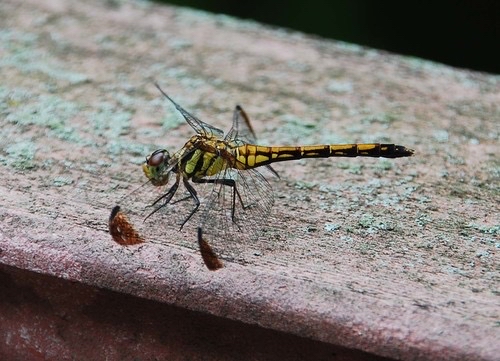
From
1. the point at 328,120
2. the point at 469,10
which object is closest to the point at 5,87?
the point at 328,120

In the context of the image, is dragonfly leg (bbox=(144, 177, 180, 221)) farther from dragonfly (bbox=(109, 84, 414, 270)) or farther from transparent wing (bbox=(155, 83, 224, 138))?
transparent wing (bbox=(155, 83, 224, 138))

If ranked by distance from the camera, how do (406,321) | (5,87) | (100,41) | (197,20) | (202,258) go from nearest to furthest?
(406,321) → (202,258) → (5,87) → (100,41) → (197,20)

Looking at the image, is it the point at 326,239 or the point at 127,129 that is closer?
the point at 326,239

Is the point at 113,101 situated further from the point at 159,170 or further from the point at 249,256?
the point at 249,256

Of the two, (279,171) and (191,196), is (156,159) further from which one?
(279,171)

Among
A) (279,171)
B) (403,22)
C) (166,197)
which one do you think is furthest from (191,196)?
(403,22)

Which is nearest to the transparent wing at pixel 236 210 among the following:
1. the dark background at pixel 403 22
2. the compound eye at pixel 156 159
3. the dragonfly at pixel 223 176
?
the dragonfly at pixel 223 176

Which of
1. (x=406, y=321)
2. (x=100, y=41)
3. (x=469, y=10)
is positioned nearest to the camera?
(x=406, y=321)
